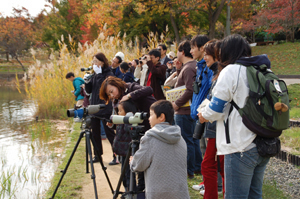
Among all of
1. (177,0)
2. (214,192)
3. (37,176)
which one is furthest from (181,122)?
(177,0)

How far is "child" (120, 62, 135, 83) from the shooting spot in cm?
584

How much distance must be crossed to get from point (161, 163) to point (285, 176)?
237 cm

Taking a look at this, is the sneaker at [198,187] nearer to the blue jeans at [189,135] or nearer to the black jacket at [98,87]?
the blue jeans at [189,135]

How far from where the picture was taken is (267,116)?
196 cm

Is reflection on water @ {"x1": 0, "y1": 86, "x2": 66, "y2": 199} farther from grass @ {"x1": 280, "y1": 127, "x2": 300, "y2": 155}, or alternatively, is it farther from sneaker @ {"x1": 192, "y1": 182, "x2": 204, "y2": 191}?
grass @ {"x1": 280, "y1": 127, "x2": 300, "y2": 155}

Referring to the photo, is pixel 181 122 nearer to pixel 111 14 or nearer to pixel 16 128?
pixel 16 128

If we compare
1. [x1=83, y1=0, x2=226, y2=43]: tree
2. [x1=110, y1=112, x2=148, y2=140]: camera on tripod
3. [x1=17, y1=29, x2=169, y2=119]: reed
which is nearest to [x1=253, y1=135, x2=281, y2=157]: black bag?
[x1=110, y1=112, x2=148, y2=140]: camera on tripod

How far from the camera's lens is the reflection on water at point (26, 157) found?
4151 mm

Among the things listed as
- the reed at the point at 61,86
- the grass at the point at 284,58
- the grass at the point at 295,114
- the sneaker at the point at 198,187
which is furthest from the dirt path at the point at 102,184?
the grass at the point at 284,58

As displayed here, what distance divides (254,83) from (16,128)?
325 inches

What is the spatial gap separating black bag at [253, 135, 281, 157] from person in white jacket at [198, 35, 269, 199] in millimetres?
34

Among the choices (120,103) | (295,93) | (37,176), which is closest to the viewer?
(120,103)

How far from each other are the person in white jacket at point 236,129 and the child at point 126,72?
3.78m

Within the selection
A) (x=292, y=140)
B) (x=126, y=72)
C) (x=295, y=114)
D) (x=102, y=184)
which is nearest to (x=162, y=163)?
(x=102, y=184)
